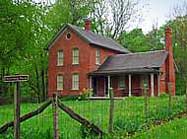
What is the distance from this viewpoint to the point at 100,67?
4269 centimetres

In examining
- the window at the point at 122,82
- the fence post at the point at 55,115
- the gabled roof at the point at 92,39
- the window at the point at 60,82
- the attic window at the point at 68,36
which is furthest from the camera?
the window at the point at 60,82

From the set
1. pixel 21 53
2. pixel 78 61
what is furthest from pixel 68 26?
pixel 21 53

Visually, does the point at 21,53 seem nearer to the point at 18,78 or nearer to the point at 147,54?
the point at 147,54

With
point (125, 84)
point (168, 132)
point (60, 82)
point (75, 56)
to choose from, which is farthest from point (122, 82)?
point (168, 132)

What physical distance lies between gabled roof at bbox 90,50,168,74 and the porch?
67 centimetres

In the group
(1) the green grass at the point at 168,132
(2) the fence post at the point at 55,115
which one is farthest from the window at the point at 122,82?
(2) the fence post at the point at 55,115

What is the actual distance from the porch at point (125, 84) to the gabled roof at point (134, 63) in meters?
0.67

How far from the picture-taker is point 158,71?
37.9m

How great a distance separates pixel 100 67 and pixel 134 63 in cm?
389

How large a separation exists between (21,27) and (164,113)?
2307 centimetres

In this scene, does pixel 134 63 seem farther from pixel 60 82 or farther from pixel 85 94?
pixel 60 82

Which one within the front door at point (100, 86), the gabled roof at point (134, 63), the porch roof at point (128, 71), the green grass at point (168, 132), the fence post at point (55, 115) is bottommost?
the green grass at point (168, 132)

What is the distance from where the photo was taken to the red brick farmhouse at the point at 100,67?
129 ft

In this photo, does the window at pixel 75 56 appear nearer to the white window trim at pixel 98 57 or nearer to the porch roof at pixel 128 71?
the white window trim at pixel 98 57
